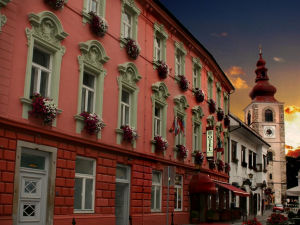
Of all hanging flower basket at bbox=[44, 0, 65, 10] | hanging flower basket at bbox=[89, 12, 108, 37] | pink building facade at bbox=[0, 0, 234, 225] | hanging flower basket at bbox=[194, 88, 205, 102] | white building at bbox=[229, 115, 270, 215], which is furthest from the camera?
white building at bbox=[229, 115, 270, 215]

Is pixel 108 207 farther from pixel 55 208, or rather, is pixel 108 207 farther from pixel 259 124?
pixel 259 124

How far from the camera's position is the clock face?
10850 cm

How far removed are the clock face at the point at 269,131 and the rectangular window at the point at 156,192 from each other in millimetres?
88311

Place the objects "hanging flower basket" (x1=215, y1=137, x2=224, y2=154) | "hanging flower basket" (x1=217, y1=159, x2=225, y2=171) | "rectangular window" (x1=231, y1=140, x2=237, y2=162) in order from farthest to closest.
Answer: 1. "rectangular window" (x1=231, y1=140, x2=237, y2=162)
2. "hanging flower basket" (x1=217, y1=159, x2=225, y2=171)
3. "hanging flower basket" (x1=215, y1=137, x2=224, y2=154)

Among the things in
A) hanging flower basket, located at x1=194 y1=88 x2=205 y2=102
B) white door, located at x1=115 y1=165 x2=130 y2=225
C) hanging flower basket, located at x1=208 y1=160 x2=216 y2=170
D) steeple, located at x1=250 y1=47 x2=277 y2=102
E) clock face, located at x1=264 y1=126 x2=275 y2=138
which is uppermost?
steeple, located at x1=250 y1=47 x2=277 y2=102

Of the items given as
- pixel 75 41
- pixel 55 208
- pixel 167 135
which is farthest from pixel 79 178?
pixel 167 135

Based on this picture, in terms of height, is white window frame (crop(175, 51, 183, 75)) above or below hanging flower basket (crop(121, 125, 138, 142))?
above

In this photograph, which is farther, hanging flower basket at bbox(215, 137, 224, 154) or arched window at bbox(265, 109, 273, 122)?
arched window at bbox(265, 109, 273, 122)

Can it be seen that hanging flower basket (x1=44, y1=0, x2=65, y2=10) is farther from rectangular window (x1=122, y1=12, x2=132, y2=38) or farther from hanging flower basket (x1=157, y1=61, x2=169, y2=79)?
hanging flower basket (x1=157, y1=61, x2=169, y2=79)

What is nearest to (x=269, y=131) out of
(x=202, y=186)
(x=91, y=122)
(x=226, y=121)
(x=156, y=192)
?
(x=226, y=121)

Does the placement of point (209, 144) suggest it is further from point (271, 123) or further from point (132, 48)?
point (271, 123)

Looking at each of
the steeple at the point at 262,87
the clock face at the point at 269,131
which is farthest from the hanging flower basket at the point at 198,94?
the clock face at the point at 269,131

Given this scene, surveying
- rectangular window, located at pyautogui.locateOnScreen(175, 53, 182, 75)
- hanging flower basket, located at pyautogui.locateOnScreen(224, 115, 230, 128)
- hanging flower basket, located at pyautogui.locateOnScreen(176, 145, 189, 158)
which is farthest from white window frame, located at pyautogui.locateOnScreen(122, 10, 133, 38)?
hanging flower basket, located at pyautogui.locateOnScreen(224, 115, 230, 128)

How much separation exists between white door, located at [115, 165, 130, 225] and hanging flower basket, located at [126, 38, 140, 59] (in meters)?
5.11
